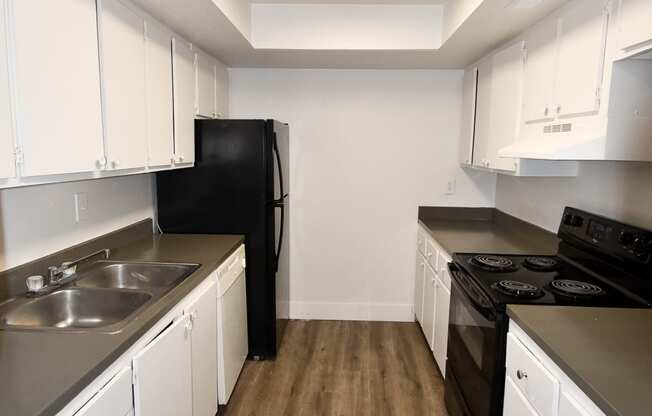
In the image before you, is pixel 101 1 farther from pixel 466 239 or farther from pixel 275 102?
pixel 466 239

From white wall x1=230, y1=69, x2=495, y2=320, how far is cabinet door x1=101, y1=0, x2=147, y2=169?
172 cm

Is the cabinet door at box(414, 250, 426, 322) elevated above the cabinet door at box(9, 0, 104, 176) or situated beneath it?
situated beneath

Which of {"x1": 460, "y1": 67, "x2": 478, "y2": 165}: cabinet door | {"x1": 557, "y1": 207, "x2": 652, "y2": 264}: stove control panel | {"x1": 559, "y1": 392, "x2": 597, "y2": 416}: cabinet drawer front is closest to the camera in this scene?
{"x1": 559, "y1": 392, "x2": 597, "y2": 416}: cabinet drawer front

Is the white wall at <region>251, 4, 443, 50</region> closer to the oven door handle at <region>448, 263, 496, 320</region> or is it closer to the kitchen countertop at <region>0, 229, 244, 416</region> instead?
the oven door handle at <region>448, 263, 496, 320</region>

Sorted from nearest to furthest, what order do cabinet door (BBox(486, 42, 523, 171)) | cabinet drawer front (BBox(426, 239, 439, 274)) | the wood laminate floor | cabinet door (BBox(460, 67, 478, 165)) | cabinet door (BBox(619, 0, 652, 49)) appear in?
cabinet door (BBox(619, 0, 652, 49)), cabinet door (BBox(486, 42, 523, 171)), the wood laminate floor, cabinet drawer front (BBox(426, 239, 439, 274)), cabinet door (BBox(460, 67, 478, 165))

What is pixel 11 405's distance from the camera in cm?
103

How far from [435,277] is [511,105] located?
4.02 ft

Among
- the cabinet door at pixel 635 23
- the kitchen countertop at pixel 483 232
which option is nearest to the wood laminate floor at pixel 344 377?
the kitchen countertop at pixel 483 232

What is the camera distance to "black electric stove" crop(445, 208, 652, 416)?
1760 millimetres

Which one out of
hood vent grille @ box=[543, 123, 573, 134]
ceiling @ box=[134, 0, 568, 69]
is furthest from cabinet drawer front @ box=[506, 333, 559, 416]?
ceiling @ box=[134, 0, 568, 69]

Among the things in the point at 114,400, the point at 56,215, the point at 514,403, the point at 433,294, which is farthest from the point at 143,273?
the point at 433,294

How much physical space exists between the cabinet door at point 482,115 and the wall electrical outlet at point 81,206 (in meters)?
2.44

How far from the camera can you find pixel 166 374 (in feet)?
5.64

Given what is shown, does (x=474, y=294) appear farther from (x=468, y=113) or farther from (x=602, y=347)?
(x=468, y=113)
